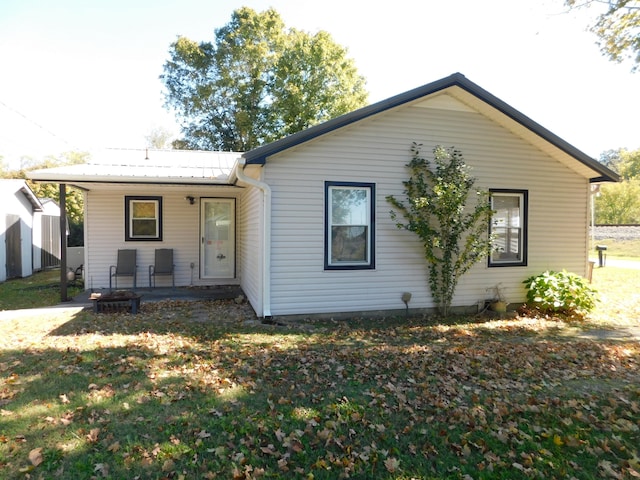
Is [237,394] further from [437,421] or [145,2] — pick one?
[145,2]

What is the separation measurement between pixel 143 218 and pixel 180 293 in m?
2.51

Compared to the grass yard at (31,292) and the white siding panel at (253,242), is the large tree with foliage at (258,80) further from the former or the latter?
the white siding panel at (253,242)

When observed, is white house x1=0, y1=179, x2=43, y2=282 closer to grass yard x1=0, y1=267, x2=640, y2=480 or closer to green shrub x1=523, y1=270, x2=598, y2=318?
grass yard x1=0, y1=267, x2=640, y2=480

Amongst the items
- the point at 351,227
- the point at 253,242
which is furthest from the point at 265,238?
the point at 351,227

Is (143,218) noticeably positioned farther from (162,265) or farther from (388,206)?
(388,206)

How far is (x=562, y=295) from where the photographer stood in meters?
8.17

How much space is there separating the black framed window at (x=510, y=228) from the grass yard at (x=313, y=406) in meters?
2.76

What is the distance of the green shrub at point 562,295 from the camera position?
26.7 feet

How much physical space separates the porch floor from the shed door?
576cm

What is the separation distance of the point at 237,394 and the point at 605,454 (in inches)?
126

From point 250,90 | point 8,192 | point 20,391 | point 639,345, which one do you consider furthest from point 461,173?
point 250,90

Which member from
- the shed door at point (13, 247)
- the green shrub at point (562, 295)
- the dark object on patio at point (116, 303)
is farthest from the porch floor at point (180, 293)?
the green shrub at point (562, 295)

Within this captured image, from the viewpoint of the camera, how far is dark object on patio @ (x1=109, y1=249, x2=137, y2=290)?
34.2 feet

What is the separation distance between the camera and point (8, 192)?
45.4 ft
